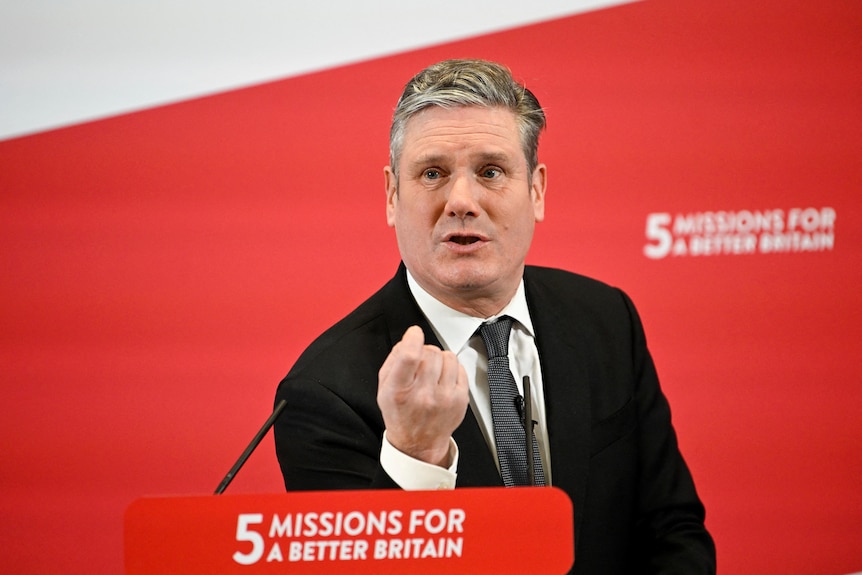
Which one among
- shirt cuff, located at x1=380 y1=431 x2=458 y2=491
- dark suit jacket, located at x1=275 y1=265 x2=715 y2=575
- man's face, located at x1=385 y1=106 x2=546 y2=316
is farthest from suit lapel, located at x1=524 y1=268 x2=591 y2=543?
shirt cuff, located at x1=380 y1=431 x2=458 y2=491

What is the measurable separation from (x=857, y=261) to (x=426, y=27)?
138 cm

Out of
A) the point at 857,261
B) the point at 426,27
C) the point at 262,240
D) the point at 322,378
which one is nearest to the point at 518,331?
the point at 322,378

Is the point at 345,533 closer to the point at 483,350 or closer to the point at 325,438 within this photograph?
the point at 325,438

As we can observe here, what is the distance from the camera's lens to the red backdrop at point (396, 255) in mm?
2188

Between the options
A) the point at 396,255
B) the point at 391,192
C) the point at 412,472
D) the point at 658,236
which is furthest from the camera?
the point at 658,236

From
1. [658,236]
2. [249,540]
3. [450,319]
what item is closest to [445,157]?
[450,319]

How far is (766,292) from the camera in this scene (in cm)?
246

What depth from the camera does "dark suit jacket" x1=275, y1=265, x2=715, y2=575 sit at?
1.51m

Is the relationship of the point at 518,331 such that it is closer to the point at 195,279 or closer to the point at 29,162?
the point at 195,279

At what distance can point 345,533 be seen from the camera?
1078 millimetres

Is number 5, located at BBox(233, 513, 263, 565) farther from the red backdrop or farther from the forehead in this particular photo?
the red backdrop

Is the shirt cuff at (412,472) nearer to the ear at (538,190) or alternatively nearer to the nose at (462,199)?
the nose at (462,199)

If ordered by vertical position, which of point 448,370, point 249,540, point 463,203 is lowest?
point 249,540

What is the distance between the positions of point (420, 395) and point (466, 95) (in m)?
A: 0.71
